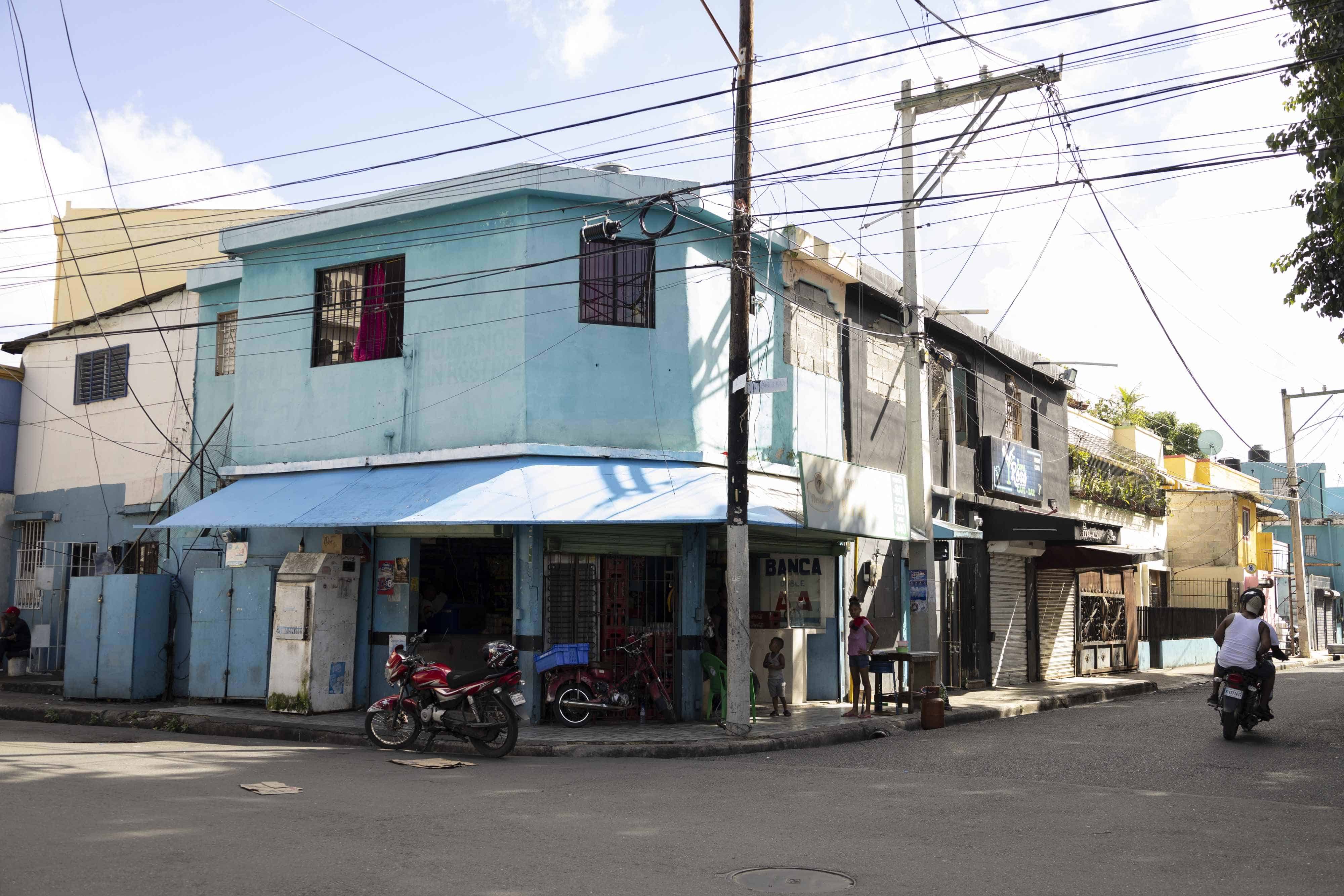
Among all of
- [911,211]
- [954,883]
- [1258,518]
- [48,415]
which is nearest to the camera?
[954,883]

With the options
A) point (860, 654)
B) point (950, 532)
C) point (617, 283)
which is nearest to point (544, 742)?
point (860, 654)

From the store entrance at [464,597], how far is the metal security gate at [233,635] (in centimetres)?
222

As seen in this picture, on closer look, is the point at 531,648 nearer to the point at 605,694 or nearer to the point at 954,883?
the point at 605,694

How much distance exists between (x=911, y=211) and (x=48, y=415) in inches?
659

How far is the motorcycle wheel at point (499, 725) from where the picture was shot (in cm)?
1218

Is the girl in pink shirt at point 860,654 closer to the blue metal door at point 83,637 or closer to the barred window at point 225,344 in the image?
the barred window at point 225,344

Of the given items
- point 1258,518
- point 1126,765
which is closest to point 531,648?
point 1126,765

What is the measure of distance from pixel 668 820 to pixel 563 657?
6.36 metres

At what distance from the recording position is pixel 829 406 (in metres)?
18.4

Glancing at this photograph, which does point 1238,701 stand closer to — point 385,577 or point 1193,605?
point 385,577

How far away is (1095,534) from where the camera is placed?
23297mm

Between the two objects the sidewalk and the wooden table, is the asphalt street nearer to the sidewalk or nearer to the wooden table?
the sidewalk

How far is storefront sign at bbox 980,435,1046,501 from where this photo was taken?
76.0ft

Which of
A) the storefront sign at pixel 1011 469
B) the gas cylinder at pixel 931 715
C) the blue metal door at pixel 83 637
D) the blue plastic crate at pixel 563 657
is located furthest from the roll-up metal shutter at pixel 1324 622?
the blue metal door at pixel 83 637
